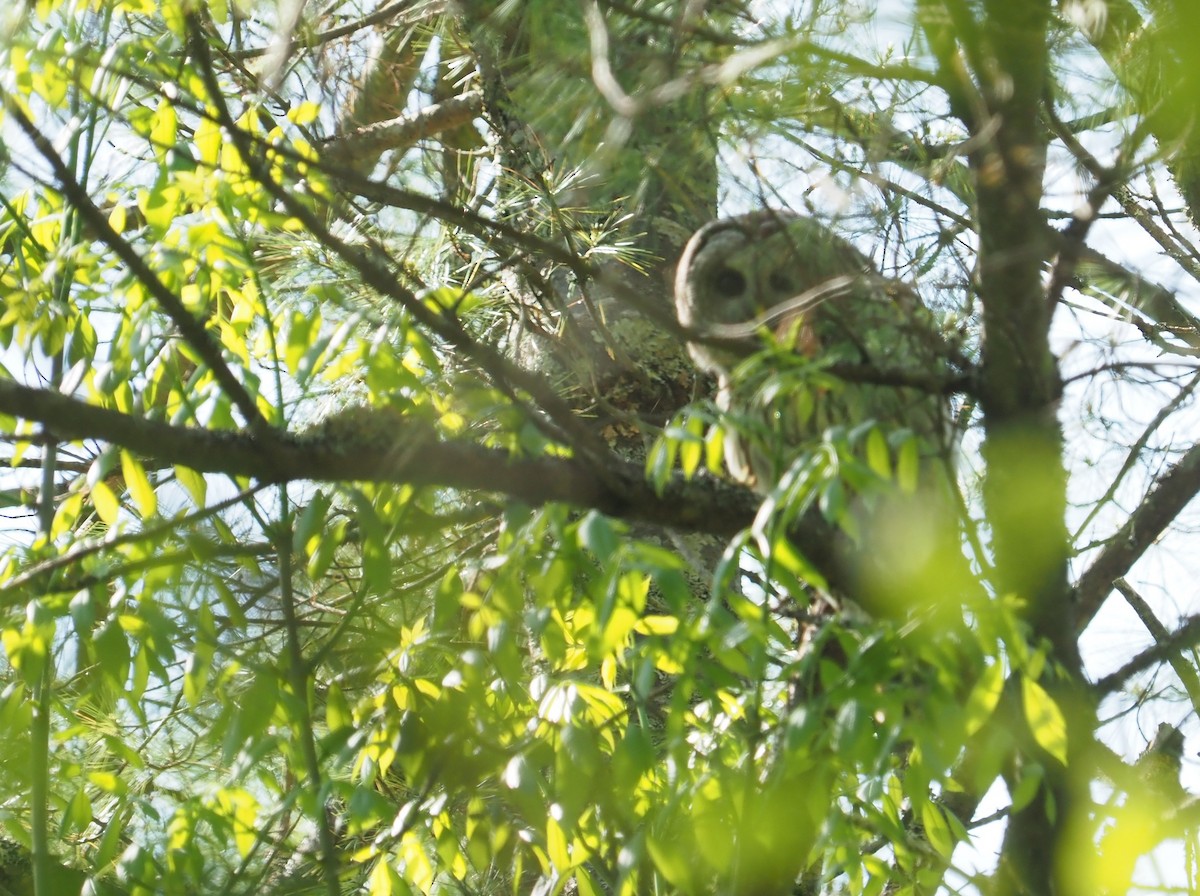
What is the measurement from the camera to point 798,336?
2672mm

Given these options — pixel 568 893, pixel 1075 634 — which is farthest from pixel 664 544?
pixel 1075 634

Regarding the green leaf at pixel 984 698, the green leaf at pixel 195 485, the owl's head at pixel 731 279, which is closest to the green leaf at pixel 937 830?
the green leaf at pixel 984 698

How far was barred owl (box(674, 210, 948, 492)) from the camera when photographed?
1.90m

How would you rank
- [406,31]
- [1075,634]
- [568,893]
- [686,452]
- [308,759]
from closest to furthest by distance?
[686,452], [1075,634], [308,759], [568,893], [406,31]

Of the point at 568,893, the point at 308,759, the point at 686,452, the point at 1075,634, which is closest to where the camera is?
the point at 686,452

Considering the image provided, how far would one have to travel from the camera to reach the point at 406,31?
12.8 feet

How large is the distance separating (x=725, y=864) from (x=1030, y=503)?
75cm

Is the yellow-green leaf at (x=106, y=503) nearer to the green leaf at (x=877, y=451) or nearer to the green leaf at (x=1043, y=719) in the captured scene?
the green leaf at (x=877, y=451)

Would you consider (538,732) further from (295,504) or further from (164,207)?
(295,504)

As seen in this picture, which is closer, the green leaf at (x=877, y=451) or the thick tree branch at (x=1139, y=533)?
the green leaf at (x=877, y=451)

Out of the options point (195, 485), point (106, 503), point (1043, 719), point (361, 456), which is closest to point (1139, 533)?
point (1043, 719)

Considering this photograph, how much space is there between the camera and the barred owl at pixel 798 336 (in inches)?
74.7

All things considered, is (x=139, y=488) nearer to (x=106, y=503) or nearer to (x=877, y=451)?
(x=106, y=503)

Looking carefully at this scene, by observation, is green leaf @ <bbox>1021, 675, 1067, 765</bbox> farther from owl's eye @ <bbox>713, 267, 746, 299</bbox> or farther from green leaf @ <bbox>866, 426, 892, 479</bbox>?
owl's eye @ <bbox>713, 267, 746, 299</bbox>
